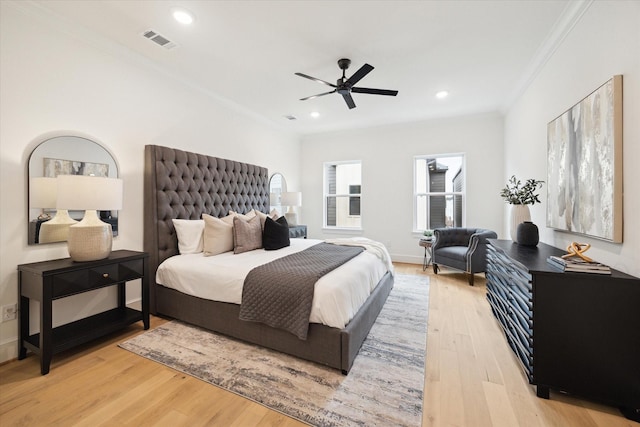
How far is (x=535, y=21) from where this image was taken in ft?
7.91

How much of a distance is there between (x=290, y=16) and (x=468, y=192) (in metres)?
4.23

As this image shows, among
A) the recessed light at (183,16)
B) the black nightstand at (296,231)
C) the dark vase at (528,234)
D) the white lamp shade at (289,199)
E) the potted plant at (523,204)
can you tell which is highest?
the recessed light at (183,16)

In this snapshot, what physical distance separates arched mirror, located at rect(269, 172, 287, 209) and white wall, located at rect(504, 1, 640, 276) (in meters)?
3.99

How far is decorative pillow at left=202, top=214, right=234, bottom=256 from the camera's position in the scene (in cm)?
303

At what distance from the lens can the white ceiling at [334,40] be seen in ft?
7.38

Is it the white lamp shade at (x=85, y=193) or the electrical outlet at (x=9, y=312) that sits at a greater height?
the white lamp shade at (x=85, y=193)

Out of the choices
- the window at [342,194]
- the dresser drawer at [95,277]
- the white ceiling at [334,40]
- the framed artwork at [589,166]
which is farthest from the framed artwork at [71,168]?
the window at [342,194]

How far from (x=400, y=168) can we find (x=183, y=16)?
4.30 meters

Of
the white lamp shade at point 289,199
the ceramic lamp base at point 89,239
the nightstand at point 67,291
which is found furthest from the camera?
the white lamp shade at point 289,199

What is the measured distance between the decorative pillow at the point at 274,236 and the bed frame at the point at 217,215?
0.92 m

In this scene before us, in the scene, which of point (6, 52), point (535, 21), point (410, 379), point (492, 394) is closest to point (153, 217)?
point (6, 52)

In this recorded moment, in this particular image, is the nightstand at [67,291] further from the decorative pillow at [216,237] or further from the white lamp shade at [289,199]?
the white lamp shade at [289,199]

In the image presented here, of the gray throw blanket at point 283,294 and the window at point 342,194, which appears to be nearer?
the gray throw blanket at point 283,294

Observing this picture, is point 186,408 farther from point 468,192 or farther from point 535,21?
point 468,192
